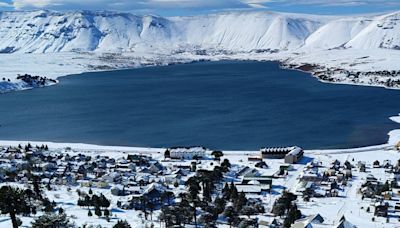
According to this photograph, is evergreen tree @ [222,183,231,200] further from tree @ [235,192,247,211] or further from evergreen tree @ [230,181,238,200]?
tree @ [235,192,247,211]

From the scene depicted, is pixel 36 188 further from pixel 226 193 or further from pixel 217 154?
pixel 217 154

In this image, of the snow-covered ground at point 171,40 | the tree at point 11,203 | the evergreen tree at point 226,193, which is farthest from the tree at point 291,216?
the snow-covered ground at point 171,40

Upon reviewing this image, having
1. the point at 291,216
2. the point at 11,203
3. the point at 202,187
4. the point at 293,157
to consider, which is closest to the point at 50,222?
the point at 11,203

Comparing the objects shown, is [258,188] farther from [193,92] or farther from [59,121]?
[193,92]

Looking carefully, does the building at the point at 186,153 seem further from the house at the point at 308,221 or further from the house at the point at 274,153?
the house at the point at 308,221

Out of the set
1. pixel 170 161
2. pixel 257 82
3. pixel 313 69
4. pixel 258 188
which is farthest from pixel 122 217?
pixel 313 69

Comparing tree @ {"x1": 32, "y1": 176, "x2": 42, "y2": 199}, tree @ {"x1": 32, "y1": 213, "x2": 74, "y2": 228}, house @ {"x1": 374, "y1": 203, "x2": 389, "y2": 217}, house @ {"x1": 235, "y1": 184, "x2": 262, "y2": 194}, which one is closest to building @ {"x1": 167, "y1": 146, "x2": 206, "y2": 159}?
house @ {"x1": 235, "y1": 184, "x2": 262, "y2": 194}
